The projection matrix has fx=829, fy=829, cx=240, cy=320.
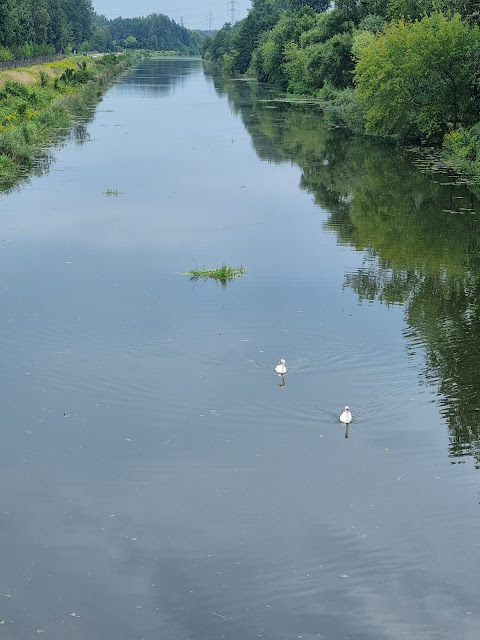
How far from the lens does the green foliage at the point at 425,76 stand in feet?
126

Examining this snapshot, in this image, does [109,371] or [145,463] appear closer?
[145,463]

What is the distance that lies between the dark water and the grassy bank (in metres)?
9.51

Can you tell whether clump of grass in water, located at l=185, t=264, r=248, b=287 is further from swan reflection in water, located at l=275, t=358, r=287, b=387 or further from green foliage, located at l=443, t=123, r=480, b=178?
green foliage, located at l=443, t=123, r=480, b=178

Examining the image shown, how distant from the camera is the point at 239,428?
13148mm

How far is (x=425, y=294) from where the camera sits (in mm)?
19391

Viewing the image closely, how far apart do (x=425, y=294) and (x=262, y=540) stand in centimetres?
1040

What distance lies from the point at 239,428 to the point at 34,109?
1741 inches

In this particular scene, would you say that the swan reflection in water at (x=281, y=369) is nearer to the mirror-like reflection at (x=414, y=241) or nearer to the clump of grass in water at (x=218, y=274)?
the mirror-like reflection at (x=414, y=241)

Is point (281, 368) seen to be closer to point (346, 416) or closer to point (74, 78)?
point (346, 416)

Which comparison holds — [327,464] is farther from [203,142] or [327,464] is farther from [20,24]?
[20,24]

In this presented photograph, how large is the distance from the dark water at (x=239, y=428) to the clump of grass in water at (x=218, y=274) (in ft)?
1.48

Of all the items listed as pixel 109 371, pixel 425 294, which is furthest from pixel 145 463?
pixel 425 294

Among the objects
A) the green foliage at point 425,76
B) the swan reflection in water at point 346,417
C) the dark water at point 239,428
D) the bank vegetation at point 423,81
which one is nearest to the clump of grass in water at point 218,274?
the dark water at point 239,428

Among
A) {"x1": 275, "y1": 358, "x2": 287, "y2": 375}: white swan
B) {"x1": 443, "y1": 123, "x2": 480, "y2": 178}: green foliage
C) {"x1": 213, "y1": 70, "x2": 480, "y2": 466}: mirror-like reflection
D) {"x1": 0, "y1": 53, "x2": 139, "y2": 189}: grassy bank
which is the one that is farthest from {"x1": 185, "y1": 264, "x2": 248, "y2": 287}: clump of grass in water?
{"x1": 443, "y1": 123, "x2": 480, "y2": 178}: green foliage
